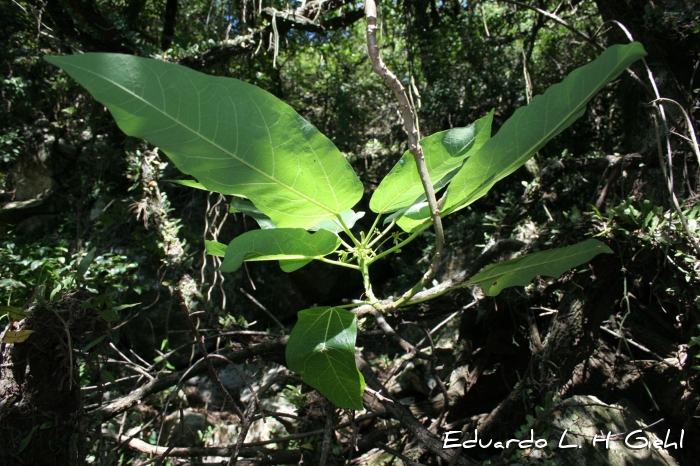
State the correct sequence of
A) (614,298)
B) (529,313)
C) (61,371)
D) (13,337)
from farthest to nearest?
1. (529,313)
2. (614,298)
3. (61,371)
4. (13,337)

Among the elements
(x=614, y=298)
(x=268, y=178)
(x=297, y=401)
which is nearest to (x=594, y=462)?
(x=614, y=298)

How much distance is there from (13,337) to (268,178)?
1044 millimetres

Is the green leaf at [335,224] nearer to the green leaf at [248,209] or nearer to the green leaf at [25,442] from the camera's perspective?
the green leaf at [248,209]

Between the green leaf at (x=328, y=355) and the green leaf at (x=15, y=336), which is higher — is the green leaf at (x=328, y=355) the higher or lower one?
the higher one

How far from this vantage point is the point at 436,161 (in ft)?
1.89

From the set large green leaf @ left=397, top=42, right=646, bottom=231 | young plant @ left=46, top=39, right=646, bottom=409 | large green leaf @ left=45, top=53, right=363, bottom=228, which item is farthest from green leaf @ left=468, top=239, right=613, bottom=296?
large green leaf @ left=45, top=53, right=363, bottom=228

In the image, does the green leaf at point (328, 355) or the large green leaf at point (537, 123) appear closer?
the large green leaf at point (537, 123)

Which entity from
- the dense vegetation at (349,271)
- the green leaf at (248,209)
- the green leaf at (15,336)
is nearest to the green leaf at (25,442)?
the dense vegetation at (349,271)

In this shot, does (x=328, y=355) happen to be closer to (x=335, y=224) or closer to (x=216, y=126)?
(x=335, y=224)

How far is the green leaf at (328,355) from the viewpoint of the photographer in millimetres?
590

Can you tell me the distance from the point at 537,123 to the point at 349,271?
385 centimetres

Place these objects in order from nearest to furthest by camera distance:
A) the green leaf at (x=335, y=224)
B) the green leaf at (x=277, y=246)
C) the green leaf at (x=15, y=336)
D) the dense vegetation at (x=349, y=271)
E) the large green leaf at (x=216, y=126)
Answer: the large green leaf at (x=216, y=126)
the green leaf at (x=277, y=246)
the green leaf at (x=335, y=224)
the green leaf at (x=15, y=336)
the dense vegetation at (x=349, y=271)

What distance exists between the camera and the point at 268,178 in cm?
45

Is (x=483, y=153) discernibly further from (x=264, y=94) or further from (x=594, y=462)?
(x=594, y=462)
